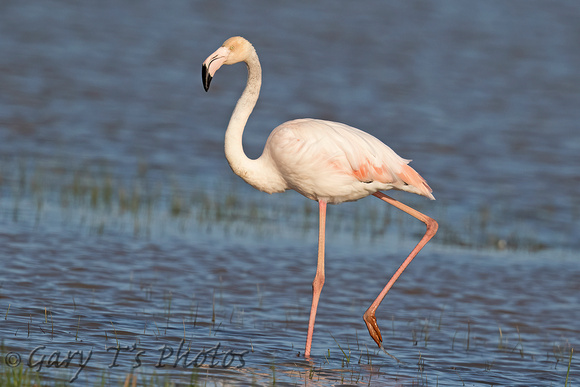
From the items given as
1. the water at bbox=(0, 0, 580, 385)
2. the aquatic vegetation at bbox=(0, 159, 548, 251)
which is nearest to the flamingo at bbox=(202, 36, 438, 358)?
the water at bbox=(0, 0, 580, 385)

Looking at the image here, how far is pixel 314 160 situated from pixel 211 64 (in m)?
1.11

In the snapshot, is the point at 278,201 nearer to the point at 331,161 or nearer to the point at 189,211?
the point at 189,211

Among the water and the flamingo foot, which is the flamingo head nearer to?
the water

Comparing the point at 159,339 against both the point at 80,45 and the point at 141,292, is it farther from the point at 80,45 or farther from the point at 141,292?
the point at 80,45

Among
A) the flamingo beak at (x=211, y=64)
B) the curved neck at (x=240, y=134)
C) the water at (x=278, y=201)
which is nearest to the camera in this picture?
the flamingo beak at (x=211, y=64)

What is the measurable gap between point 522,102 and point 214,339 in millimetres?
14423

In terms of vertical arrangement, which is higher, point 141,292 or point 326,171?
point 326,171

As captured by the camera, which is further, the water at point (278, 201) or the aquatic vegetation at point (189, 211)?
the aquatic vegetation at point (189, 211)

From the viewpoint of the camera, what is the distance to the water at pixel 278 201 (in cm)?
749

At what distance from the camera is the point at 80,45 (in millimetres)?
21734

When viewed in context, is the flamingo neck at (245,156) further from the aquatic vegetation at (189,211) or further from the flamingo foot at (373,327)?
the aquatic vegetation at (189,211)

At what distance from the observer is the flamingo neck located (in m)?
7.30

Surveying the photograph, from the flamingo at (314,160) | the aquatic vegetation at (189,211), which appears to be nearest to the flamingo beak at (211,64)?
the flamingo at (314,160)

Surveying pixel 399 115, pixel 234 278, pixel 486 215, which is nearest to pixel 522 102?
pixel 399 115
